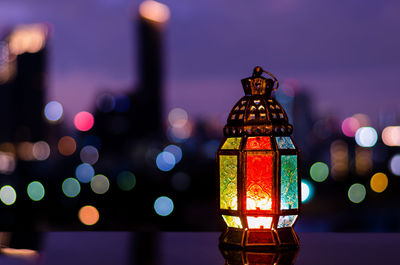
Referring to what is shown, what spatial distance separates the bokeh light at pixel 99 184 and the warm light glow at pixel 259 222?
45.5 metres

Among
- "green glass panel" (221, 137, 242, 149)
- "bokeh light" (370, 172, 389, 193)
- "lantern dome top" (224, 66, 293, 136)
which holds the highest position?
"lantern dome top" (224, 66, 293, 136)

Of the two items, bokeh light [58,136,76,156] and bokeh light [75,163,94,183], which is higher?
bokeh light [58,136,76,156]

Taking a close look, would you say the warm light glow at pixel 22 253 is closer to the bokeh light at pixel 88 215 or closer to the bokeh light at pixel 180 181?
the bokeh light at pixel 88 215

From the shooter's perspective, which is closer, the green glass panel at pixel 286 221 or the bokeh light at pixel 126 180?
the green glass panel at pixel 286 221

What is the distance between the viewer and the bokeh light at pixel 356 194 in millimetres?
36219

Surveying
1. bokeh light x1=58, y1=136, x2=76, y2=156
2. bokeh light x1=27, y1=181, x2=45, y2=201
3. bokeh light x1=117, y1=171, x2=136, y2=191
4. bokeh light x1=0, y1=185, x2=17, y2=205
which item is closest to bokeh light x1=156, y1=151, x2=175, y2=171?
bokeh light x1=117, y1=171, x2=136, y2=191

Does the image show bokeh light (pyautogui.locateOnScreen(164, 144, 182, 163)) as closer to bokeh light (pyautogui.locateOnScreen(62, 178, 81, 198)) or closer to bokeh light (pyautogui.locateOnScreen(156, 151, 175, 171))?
bokeh light (pyautogui.locateOnScreen(156, 151, 175, 171))

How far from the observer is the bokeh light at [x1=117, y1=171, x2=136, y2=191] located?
47719 millimetres

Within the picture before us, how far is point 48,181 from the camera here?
50.3 meters

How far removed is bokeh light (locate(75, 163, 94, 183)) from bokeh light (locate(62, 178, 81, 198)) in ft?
5.22

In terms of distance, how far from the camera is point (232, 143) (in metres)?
2.03

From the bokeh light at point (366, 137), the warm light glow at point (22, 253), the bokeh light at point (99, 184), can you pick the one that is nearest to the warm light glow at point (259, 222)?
the warm light glow at point (22, 253)

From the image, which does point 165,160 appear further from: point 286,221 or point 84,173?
point 286,221

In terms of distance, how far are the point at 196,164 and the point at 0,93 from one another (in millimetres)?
34387
